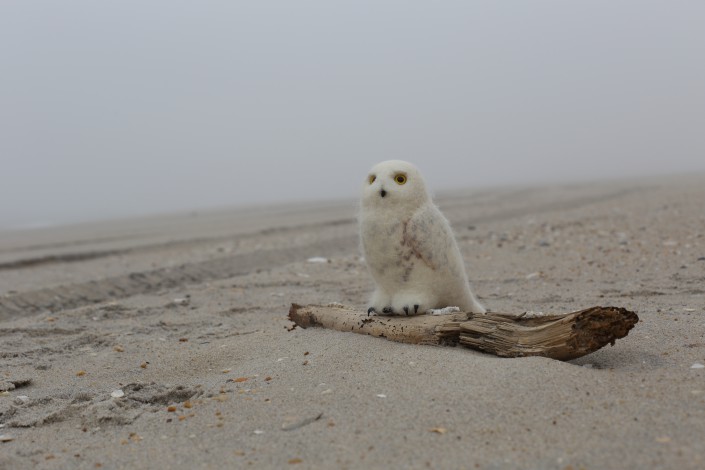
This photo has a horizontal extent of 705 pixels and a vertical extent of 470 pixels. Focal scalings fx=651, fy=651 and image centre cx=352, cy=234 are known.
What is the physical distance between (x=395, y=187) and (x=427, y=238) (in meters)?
0.43

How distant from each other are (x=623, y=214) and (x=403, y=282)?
1020cm

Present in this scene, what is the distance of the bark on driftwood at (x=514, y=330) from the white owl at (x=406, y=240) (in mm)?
218

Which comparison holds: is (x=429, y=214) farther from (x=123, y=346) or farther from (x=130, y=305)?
(x=130, y=305)

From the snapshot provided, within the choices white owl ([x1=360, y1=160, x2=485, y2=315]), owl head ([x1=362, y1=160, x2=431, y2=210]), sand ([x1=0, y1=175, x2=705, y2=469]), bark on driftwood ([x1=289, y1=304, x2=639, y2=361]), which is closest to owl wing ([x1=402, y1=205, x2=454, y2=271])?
white owl ([x1=360, y1=160, x2=485, y2=315])

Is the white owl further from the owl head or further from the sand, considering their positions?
the sand

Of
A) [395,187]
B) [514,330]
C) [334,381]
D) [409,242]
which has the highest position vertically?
[395,187]

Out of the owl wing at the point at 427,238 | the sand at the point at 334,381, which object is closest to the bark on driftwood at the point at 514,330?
the sand at the point at 334,381

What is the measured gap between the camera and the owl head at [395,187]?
15.2 ft

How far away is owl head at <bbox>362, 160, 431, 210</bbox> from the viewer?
183 inches

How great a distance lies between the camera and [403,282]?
4773mm

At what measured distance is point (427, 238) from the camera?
468 cm

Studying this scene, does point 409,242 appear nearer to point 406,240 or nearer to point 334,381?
point 406,240

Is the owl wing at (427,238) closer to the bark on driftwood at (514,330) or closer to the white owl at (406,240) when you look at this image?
the white owl at (406,240)

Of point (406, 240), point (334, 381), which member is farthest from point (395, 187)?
point (334, 381)
